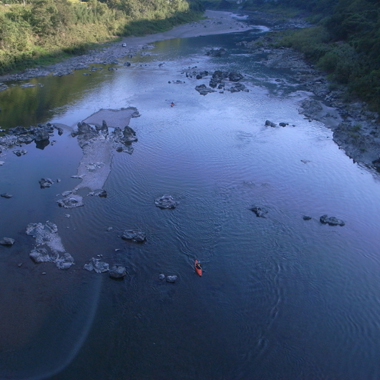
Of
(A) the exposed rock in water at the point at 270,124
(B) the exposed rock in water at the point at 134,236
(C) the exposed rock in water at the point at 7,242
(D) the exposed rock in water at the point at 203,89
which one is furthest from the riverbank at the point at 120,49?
(B) the exposed rock in water at the point at 134,236

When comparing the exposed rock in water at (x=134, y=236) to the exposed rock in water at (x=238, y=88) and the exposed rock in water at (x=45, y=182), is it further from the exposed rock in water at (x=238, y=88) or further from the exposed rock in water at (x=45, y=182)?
the exposed rock in water at (x=238, y=88)

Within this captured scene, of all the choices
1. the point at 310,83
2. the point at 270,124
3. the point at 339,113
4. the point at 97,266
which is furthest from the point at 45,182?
the point at 310,83

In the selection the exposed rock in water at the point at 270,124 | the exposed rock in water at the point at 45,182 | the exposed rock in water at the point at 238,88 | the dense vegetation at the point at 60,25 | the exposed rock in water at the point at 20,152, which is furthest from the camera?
the dense vegetation at the point at 60,25

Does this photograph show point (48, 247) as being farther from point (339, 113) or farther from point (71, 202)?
point (339, 113)

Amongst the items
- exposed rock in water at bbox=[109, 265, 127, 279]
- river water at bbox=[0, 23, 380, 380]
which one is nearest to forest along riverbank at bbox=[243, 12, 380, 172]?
river water at bbox=[0, 23, 380, 380]

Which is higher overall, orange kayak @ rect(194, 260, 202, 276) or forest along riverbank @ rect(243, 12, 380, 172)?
orange kayak @ rect(194, 260, 202, 276)

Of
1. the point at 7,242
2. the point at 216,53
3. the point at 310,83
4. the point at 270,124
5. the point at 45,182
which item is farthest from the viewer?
the point at 216,53

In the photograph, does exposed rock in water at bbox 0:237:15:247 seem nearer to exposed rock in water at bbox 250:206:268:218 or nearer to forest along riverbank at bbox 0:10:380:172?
exposed rock in water at bbox 250:206:268:218
